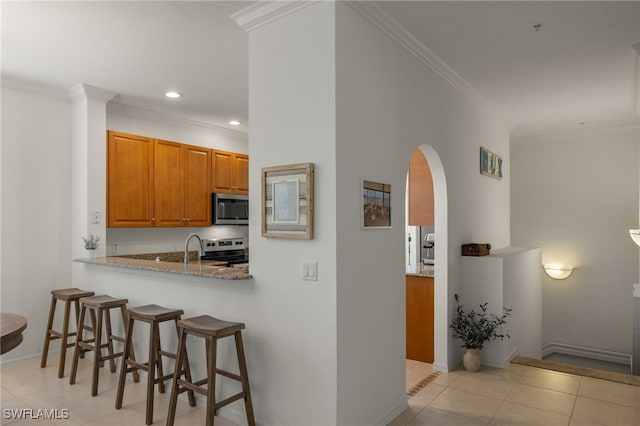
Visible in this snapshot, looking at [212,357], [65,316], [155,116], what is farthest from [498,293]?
[155,116]

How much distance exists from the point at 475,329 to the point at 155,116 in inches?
161

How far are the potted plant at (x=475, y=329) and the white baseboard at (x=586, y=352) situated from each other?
3063 mm

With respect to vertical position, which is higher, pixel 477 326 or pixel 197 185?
pixel 197 185

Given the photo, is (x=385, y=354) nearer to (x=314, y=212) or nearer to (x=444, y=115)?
(x=314, y=212)

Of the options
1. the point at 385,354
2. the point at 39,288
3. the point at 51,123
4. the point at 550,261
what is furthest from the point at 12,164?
the point at 550,261

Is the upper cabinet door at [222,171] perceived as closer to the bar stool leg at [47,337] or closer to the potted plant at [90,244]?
the potted plant at [90,244]

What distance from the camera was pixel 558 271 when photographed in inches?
251

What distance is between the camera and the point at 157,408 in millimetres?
3016

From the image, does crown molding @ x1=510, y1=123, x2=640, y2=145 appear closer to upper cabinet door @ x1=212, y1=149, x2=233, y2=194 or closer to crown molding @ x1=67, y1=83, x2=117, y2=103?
upper cabinet door @ x1=212, y1=149, x2=233, y2=194

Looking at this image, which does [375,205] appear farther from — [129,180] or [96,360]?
[129,180]

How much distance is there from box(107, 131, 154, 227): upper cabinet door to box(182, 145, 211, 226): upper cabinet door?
19.2 inches

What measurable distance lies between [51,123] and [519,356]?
510 centimetres

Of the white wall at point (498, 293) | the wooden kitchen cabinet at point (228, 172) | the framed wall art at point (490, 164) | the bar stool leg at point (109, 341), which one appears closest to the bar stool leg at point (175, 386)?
the bar stool leg at point (109, 341)

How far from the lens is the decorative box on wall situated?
3984mm
